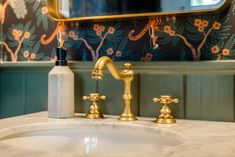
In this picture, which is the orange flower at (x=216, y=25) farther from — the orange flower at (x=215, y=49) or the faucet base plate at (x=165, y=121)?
the faucet base plate at (x=165, y=121)

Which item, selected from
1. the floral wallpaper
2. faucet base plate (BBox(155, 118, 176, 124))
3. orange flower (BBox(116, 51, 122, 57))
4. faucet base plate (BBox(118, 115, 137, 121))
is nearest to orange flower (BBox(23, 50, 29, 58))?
the floral wallpaper

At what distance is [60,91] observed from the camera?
3.39 feet

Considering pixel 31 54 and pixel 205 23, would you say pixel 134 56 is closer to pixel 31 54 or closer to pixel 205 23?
pixel 205 23

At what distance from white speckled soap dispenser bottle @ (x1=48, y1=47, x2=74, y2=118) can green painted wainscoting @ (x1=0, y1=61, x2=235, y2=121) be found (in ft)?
0.28

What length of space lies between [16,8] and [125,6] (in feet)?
1.41

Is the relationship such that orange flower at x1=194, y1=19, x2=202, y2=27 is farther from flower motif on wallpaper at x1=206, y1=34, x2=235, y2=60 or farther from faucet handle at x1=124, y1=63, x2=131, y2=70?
faucet handle at x1=124, y1=63, x2=131, y2=70

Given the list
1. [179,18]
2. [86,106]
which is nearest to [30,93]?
[86,106]

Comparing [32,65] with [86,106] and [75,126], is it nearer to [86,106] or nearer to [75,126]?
[86,106]

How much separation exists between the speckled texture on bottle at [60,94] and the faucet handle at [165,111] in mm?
265

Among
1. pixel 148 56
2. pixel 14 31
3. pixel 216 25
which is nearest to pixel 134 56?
pixel 148 56

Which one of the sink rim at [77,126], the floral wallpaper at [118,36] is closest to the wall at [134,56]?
the floral wallpaper at [118,36]

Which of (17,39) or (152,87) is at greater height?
(17,39)

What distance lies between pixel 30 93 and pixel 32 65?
0.32 ft

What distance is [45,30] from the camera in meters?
1.21
